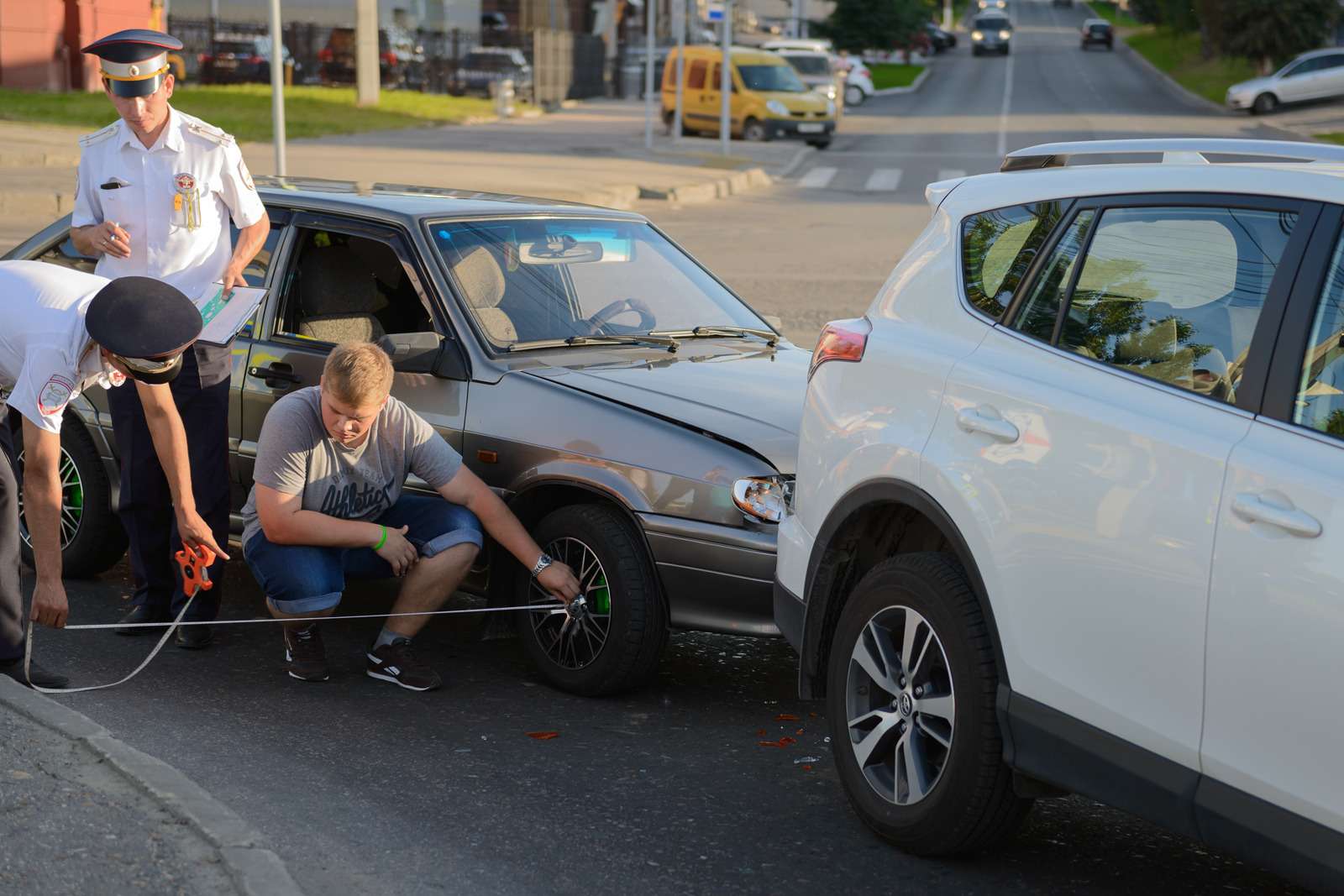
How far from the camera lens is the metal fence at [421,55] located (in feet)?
156

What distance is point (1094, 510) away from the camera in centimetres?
360

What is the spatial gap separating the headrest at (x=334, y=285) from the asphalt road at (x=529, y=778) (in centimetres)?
118

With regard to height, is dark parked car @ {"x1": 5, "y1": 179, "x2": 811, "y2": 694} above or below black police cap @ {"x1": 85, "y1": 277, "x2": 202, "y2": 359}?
below

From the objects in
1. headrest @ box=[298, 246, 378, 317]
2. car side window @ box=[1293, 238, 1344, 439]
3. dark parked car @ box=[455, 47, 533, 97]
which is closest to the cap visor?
headrest @ box=[298, 246, 378, 317]

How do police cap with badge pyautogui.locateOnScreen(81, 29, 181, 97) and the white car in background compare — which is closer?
police cap with badge pyautogui.locateOnScreen(81, 29, 181, 97)

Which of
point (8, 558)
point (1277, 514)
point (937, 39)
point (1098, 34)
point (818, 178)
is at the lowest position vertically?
point (818, 178)

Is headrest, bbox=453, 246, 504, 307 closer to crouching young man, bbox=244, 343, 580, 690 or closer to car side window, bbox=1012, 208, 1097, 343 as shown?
crouching young man, bbox=244, 343, 580, 690

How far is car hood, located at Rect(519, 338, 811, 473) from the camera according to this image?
5.40m

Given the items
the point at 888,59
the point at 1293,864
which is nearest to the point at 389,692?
the point at 1293,864

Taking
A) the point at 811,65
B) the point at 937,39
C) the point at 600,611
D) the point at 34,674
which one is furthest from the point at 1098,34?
the point at 34,674

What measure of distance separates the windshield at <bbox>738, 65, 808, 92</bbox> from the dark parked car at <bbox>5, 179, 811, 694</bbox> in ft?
102

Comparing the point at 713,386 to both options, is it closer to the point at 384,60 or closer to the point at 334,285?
the point at 334,285

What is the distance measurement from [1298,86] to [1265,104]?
1.00 m

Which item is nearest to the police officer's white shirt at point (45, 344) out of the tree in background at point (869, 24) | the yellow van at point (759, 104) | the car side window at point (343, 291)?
the car side window at point (343, 291)
